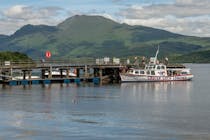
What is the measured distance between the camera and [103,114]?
2638 inches

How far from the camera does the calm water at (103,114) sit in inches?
2057

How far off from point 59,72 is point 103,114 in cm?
7096

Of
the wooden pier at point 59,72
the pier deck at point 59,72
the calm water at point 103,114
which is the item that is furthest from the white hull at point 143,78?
the calm water at point 103,114

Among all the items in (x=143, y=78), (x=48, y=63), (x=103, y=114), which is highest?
(x=48, y=63)

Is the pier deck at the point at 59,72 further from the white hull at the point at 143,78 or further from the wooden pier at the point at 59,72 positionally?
the white hull at the point at 143,78

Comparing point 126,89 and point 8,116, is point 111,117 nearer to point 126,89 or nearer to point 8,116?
point 8,116

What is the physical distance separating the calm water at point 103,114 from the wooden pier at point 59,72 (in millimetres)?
14356

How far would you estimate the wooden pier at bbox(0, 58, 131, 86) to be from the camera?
118625 millimetres

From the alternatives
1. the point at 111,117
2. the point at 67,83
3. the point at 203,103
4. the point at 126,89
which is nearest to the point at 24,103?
the point at 111,117

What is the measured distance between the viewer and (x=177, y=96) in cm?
9556

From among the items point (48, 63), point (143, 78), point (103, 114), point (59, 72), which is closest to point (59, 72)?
point (59, 72)

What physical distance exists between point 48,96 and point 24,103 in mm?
12920

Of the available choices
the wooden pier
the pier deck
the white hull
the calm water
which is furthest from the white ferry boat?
the calm water

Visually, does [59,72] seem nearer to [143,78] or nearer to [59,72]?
[59,72]
